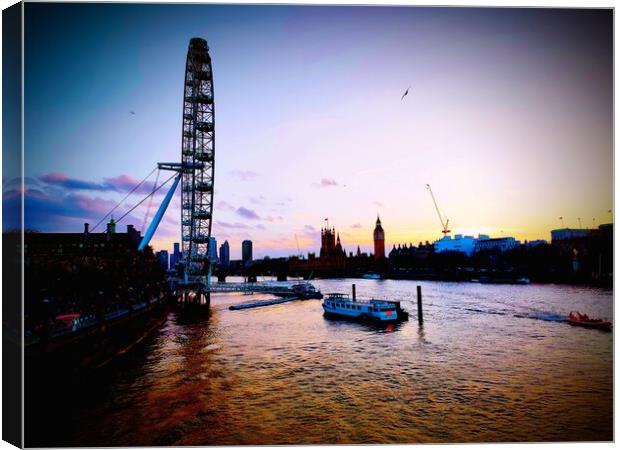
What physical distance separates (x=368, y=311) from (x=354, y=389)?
18.3 meters

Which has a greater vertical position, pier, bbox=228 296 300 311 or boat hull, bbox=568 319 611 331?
boat hull, bbox=568 319 611 331

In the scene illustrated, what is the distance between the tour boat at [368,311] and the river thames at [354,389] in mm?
4850

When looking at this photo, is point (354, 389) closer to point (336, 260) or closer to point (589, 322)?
point (589, 322)

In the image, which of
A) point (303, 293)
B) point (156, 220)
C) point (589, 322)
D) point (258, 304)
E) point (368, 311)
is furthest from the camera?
point (303, 293)

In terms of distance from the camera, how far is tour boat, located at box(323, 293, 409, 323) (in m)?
30.1

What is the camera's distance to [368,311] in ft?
103

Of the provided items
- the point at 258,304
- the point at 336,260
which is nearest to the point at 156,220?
the point at 258,304

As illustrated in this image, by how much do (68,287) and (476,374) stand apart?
15.8m

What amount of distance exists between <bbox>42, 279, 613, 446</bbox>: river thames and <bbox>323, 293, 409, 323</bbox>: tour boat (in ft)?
15.9

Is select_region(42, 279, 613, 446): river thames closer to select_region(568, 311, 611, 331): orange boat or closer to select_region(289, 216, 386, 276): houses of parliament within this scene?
select_region(568, 311, 611, 331): orange boat

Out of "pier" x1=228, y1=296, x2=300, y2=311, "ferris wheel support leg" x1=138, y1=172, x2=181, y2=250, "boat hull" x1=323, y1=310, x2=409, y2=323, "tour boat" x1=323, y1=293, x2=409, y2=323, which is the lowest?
"pier" x1=228, y1=296, x2=300, y2=311

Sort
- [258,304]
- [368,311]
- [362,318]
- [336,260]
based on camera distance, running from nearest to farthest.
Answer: [368,311]
[362,318]
[258,304]
[336,260]

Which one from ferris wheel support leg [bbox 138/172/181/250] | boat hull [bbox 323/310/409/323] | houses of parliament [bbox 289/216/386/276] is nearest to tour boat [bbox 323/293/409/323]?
boat hull [bbox 323/310/409/323]

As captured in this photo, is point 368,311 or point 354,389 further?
point 368,311
